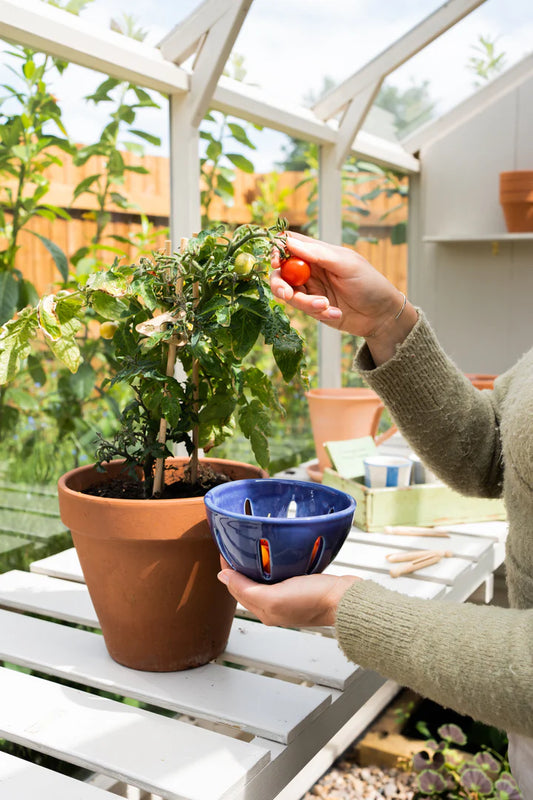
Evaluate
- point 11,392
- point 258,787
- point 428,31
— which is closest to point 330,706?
point 258,787

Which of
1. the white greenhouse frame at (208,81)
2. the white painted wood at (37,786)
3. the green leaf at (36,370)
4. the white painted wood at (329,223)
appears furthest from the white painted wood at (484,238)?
the white painted wood at (37,786)

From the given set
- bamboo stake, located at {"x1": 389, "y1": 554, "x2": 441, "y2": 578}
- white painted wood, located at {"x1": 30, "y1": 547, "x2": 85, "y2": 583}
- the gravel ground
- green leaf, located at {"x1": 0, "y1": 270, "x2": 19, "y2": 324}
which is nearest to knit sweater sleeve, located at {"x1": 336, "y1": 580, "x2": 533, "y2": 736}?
bamboo stake, located at {"x1": 389, "y1": 554, "x2": 441, "y2": 578}

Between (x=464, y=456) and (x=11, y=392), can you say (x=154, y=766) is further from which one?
(x=11, y=392)

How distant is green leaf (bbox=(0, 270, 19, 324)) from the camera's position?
1430 millimetres

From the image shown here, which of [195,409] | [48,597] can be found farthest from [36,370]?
[195,409]

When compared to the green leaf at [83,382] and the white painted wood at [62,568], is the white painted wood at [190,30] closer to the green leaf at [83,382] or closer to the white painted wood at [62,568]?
the green leaf at [83,382]

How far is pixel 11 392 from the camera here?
1.49 meters

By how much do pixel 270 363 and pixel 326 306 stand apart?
1.50 meters

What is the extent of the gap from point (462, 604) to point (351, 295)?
405 millimetres

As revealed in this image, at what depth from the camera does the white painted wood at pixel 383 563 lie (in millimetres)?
1224

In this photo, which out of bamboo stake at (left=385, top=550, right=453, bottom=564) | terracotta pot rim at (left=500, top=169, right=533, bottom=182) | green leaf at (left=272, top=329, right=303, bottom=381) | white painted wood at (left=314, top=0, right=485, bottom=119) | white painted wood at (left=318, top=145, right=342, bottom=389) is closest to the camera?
green leaf at (left=272, top=329, right=303, bottom=381)

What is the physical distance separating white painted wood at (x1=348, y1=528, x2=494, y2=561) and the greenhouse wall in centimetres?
190

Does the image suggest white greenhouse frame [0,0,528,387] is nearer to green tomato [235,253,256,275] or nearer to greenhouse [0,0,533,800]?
greenhouse [0,0,533,800]

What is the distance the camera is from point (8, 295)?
4.75 feet
